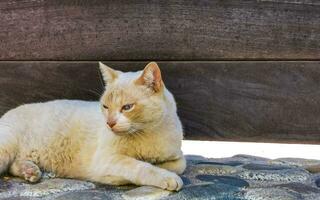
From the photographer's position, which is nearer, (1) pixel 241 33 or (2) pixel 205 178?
(2) pixel 205 178

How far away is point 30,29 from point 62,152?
763 millimetres

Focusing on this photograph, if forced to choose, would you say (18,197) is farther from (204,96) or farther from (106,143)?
(204,96)

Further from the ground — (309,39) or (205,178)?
(309,39)

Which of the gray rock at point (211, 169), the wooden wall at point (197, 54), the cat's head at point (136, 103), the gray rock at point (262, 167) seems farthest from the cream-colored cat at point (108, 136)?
the gray rock at point (262, 167)

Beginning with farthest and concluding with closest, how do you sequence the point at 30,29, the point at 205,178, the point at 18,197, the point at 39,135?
the point at 30,29, the point at 39,135, the point at 205,178, the point at 18,197

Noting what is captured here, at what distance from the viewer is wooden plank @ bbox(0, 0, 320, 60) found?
282cm

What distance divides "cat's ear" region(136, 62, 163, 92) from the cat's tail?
751mm

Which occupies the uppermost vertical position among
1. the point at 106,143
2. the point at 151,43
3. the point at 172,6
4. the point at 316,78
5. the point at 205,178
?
the point at 172,6

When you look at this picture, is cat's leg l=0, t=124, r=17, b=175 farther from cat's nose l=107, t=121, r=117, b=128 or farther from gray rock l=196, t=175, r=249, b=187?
gray rock l=196, t=175, r=249, b=187

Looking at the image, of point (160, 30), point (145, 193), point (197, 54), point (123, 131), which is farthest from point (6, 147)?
point (197, 54)

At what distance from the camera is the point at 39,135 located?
110 inches

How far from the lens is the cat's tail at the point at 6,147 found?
8.47 feet

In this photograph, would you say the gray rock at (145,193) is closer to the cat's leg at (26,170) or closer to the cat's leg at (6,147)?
the cat's leg at (26,170)

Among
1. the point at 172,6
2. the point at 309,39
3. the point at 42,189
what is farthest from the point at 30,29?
the point at 309,39
